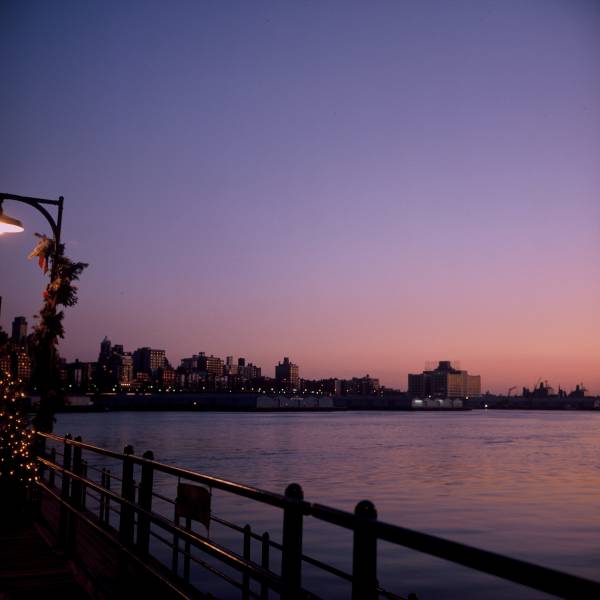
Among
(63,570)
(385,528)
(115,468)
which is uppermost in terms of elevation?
(385,528)

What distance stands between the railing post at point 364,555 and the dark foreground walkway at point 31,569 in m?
5.39

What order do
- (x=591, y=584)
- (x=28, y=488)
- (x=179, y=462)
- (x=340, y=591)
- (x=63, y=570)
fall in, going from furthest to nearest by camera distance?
(x=179, y=462)
(x=340, y=591)
(x=28, y=488)
(x=63, y=570)
(x=591, y=584)

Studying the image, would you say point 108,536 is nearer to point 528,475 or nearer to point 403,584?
point 403,584

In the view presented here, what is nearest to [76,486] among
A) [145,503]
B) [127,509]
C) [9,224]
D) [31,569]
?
[31,569]

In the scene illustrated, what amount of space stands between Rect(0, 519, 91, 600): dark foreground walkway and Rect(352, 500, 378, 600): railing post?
5389 millimetres

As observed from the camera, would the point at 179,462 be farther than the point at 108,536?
Yes

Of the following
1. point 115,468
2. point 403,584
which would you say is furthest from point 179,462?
point 403,584

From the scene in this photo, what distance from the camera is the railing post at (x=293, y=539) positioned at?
11.6 ft

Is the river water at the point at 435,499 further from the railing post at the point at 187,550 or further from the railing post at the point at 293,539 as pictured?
the railing post at the point at 293,539

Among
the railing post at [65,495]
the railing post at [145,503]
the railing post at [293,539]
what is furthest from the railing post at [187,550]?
the railing post at [65,495]

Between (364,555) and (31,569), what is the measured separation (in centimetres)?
706

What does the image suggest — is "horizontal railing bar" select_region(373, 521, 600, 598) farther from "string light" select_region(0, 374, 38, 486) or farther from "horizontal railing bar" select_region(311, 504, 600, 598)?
"string light" select_region(0, 374, 38, 486)

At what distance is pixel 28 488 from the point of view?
12.1 meters

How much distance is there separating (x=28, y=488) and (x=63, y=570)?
3.73m
